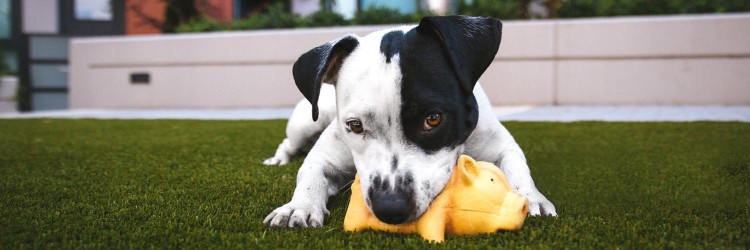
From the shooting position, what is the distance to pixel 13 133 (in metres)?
6.28

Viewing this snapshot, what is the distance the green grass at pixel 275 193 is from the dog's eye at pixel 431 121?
1.44 ft

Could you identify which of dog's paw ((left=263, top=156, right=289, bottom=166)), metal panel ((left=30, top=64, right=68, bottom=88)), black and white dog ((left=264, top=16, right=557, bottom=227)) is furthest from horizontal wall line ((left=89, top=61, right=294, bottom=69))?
black and white dog ((left=264, top=16, right=557, bottom=227))

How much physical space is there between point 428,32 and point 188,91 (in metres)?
9.51

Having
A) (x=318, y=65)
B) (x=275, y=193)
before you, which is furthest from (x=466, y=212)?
(x=275, y=193)

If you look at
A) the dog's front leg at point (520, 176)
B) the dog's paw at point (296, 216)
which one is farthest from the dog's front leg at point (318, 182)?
the dog's front leg at point (520, 176)

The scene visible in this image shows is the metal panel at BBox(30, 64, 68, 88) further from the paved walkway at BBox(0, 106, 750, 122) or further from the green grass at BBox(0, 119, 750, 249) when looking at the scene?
the green grass at BBox(0, 119, 750, 249)

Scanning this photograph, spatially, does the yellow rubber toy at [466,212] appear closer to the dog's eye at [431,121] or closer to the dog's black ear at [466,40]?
the dog's eye at [431,121]

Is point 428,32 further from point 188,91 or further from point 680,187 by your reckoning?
point 188,91

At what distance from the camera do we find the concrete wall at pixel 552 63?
8.84 meters

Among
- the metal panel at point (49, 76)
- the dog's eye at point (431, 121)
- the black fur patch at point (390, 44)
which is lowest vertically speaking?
the metal panel at point (49, 76)

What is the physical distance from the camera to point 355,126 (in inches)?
92.6

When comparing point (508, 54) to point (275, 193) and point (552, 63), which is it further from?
point (275, 193)

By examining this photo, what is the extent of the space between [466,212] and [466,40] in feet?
2.44

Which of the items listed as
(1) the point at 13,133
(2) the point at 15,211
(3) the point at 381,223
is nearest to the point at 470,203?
(3) the point at 381,223
